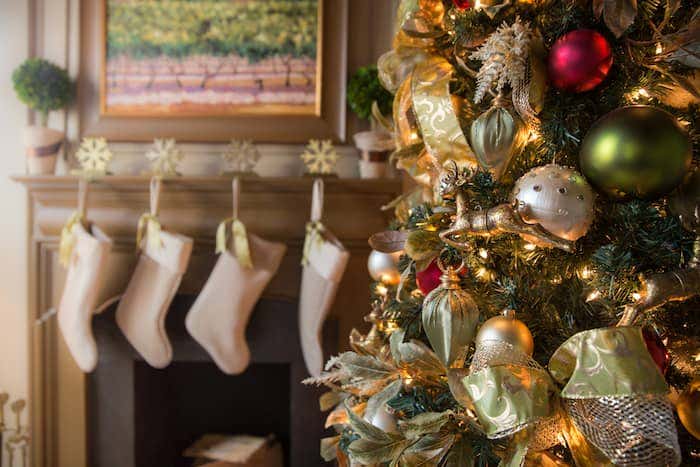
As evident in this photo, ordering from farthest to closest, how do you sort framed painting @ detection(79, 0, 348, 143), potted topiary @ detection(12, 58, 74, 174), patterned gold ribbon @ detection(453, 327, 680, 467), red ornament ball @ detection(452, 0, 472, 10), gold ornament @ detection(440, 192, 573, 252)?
framed painting @ detection(79, 0, 348, 143) → potted topiary @ detection(12, 58, 74, 174) → red ornament ball @ detection(452, 0, 472, 10) → gold ornament @ detection(440, 192, 573, 252) → patterned gold ribbon @ detection(453, 327, 680, 467)

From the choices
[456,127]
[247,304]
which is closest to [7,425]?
[247,304]

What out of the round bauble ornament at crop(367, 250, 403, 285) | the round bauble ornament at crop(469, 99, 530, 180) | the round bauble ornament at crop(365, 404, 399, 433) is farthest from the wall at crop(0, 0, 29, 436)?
the round bauble ornament at crop(469, 99, 530, 180)

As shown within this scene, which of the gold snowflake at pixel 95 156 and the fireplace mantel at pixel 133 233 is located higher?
the gold snowflake at pixel 95 156

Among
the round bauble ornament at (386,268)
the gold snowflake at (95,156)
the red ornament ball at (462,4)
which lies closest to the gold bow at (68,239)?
the gold snowflake at (95,156)

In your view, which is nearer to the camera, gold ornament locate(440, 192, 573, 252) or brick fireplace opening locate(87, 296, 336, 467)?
gold ornament locate(440, 192, 573, 252)

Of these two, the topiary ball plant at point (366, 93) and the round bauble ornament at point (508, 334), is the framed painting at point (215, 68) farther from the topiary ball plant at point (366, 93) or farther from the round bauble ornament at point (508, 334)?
the round bauble ornament at point (508, 334)

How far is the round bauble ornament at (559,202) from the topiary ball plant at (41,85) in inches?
66.0

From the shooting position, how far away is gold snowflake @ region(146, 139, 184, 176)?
1838 millimetres

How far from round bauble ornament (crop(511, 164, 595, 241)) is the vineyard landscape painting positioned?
1321mm

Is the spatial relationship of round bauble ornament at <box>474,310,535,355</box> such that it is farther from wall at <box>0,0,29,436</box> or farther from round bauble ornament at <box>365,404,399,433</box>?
wall at <box>0,0,29,436</box>

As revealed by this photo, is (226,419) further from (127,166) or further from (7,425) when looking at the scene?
(127,166)

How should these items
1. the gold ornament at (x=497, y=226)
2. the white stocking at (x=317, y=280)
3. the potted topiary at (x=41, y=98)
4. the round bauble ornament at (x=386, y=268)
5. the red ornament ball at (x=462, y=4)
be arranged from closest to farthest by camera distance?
the gold ornament at (x=497, y=226) → the red ornament ball at (x=462, y=4) → the round bauble ornament at (x=386, y=268) → the white stocking at (x=317, y=280) → the potted topiary at (x=41, y=98)

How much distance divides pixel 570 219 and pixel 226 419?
1.81 m

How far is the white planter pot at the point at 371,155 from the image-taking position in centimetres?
179
